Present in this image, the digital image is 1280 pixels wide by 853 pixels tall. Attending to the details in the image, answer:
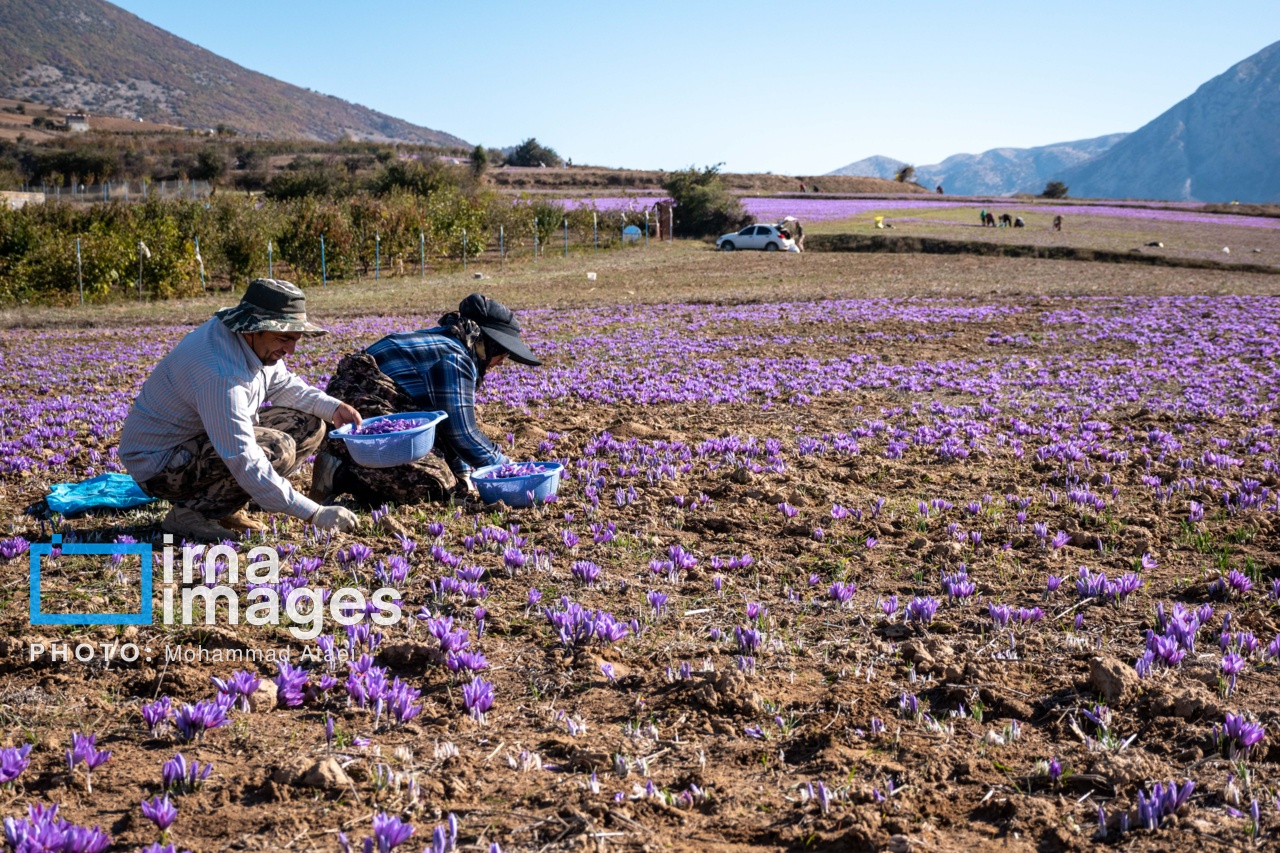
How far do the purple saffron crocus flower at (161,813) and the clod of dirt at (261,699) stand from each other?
85 cm

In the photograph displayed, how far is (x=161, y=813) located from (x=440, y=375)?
12.4 feet

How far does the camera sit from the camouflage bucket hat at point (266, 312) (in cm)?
506

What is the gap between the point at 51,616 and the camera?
4551 millimetres

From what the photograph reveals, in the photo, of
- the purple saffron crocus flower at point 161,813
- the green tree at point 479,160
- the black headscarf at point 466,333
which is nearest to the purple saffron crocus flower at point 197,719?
the purple saffron crocus flower at point 161,813

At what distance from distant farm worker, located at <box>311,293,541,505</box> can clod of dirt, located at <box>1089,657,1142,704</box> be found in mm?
3744

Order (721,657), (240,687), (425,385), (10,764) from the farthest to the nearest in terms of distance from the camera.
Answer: (425,385) < (721,657) < (240,687) < (10,764)

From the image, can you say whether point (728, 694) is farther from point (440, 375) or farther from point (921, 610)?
point (440, 375)

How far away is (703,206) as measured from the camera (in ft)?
159

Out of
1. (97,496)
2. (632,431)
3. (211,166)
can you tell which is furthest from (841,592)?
(211,166)

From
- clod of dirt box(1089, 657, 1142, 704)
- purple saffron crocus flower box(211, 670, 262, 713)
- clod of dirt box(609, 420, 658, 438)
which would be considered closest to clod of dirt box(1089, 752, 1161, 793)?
clod of dirt box(1089, 657, 1142, 704)

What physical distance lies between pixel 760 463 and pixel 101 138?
99657 millimetres

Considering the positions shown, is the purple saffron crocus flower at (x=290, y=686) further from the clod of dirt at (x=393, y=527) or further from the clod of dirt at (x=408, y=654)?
the clod of dirt at (x=393, y=527)

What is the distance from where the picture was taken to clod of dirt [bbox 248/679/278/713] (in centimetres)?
379

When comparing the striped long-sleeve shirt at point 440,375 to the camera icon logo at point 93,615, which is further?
the striped long-sleeve shirt at point 440,375
